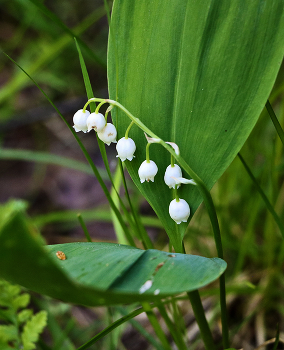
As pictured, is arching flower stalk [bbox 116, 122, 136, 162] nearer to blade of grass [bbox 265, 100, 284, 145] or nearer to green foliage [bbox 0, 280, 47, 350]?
blade of grass [bbox 265, 100, 284, 145]

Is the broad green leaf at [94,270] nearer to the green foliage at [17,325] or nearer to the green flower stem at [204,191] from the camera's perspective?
the green flower stem at [204,191]

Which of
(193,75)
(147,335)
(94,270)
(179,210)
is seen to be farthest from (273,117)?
(147,335)

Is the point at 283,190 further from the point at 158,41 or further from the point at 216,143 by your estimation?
the point at 158,41

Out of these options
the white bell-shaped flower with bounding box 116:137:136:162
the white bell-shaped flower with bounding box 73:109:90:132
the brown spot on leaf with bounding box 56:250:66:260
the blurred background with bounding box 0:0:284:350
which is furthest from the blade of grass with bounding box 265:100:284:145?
the brown spot on leaf with bounding box 56:250:66:260

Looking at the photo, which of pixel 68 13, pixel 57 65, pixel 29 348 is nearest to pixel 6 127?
pixel 57 65

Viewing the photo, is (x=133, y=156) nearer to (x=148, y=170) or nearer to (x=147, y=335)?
(x=148, y=170)

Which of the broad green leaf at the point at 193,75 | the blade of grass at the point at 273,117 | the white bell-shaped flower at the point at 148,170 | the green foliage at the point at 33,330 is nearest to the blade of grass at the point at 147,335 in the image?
the green foliage at the point at 33,330

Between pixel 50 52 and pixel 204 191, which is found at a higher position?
pixel 50 52
